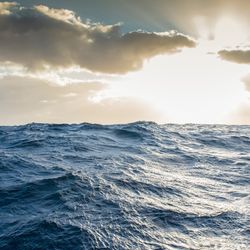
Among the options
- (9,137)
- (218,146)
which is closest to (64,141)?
(9,137)

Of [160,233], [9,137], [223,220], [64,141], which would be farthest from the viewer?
[9,137]

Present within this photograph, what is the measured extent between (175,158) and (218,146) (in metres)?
7.74

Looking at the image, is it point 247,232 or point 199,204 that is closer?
point 247,232

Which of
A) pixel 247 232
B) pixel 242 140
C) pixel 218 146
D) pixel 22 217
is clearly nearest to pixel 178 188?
pixel 247 232

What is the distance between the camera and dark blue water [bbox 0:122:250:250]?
9.39 meters

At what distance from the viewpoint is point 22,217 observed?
10.5 metres

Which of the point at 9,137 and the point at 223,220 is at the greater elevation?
the point at 9,137

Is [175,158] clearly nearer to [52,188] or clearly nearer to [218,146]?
[218,146]

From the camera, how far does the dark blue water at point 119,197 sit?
30.8 ft

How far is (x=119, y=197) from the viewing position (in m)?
12.6

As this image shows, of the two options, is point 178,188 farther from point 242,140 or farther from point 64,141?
point 242,140

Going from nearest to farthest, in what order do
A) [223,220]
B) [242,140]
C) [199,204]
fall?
[223,220]
[199,204]
[242,140]

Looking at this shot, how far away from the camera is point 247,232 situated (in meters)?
10.3

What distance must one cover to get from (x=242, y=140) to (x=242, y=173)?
13953 millimetres
